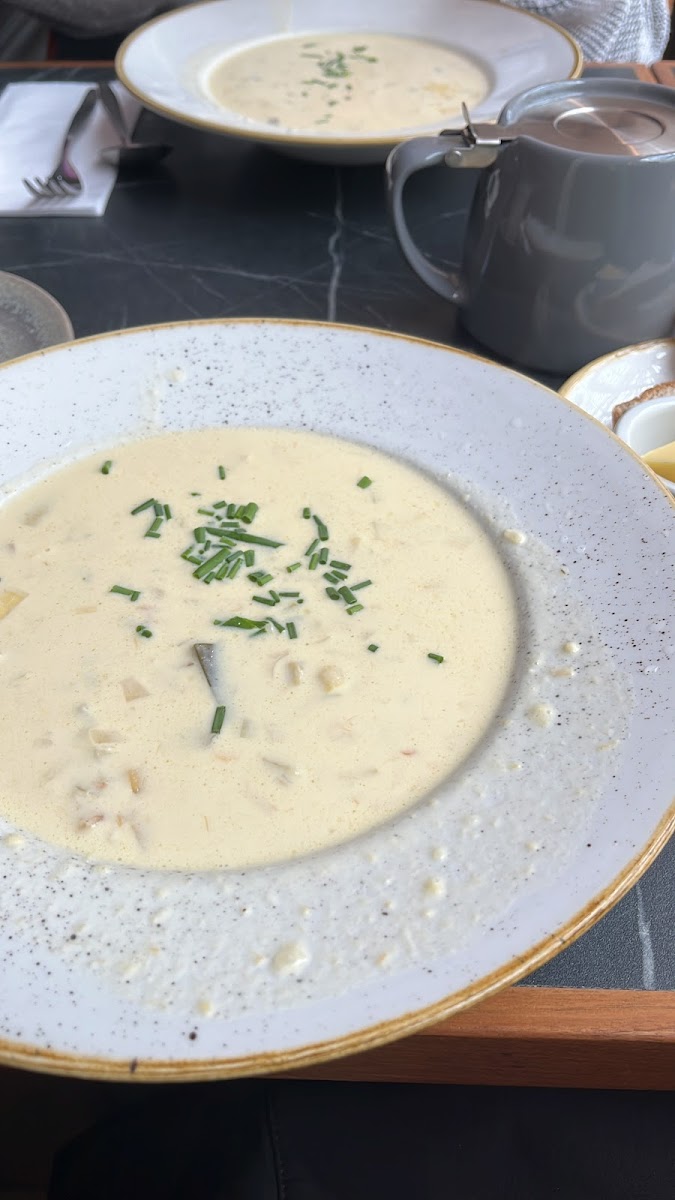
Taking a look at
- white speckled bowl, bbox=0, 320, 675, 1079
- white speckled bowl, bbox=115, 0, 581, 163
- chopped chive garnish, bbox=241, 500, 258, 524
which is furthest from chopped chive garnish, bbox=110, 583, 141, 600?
white speckled bowl, bbox=115, 0, 581, 163

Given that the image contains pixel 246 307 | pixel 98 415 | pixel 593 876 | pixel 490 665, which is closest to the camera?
pixel 593 876

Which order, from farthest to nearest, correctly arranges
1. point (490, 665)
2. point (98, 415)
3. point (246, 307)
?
point (246, 307) → point (98, 415) → point (490, 665)

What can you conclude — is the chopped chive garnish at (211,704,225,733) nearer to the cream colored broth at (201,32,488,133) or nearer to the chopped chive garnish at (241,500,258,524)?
the chopped chive garnish at (241,500,258,524)

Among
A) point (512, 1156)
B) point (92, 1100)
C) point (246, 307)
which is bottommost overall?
point (92, 1100)

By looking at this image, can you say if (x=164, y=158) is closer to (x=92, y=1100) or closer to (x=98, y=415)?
(x=98, y=415)

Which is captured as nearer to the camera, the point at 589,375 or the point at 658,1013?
the point at 658,1013

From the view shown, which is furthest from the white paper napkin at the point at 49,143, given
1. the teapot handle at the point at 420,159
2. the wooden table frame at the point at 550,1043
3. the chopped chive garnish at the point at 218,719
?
the wooden table frame at the point at 550,1043

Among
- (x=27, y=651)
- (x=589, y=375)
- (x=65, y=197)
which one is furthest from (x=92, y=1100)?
(x=65, y=197)

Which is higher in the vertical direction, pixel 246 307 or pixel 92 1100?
pixel 246 307
